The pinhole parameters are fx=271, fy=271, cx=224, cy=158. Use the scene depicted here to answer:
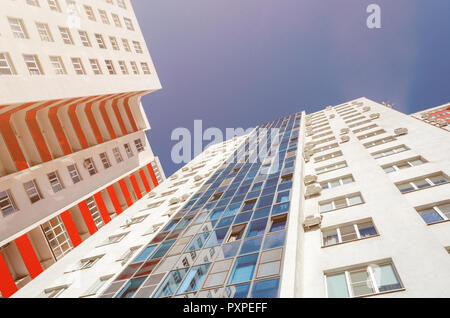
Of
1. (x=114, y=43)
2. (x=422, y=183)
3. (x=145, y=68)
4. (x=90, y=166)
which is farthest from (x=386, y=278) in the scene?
(x=145, y=68)

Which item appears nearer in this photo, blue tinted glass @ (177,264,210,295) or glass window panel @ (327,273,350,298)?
glass window panel @ (327,273,350,298)

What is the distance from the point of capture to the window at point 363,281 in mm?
9805

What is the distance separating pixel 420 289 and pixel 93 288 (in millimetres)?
17772

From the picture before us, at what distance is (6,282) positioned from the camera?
69.2 feet

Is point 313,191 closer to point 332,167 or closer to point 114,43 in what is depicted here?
point 332,167

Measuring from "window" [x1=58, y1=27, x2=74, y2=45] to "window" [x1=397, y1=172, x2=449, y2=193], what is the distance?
106 feet

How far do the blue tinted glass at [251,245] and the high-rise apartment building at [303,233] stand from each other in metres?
0.07

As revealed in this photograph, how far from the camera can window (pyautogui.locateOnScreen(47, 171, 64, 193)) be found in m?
27.2

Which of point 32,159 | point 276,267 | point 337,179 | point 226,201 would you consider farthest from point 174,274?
point 32,159

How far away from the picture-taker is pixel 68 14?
94.0ft

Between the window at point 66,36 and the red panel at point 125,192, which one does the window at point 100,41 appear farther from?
the red panel at point 125,192

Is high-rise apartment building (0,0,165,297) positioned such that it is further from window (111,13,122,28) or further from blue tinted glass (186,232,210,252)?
blue tinted glass (186,232,210,252)

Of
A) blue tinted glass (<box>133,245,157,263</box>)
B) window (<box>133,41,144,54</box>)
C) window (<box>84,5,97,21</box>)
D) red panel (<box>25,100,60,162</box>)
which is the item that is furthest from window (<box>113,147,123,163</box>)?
blue tinted glass (<box>133,245,157,263</box>)

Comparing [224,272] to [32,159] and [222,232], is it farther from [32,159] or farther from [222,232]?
[32,159]
